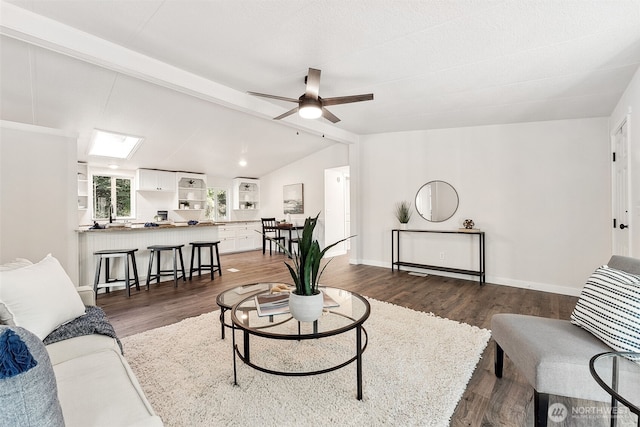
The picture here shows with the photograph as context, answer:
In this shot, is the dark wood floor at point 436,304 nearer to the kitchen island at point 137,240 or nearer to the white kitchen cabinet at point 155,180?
the kitchen island at point 137,240

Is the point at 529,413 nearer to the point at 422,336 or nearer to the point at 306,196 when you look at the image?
the point at 422,336

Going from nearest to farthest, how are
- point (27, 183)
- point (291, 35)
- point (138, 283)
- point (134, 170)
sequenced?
1. point (291, 35)
2. point (27, 183)
3. point (138, 283)
4. point (134, 170)

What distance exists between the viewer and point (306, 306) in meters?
1.75

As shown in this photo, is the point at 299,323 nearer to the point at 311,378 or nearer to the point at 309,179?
the point at 311,378

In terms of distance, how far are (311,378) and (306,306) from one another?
0.58 m

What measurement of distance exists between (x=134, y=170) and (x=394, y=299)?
6.34 metres

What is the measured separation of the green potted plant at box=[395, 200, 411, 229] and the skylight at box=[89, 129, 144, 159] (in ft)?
15.7

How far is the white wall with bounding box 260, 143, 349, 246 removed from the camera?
6656 millimetres

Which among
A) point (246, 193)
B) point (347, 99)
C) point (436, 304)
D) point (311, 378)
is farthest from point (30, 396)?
point (246, 193)

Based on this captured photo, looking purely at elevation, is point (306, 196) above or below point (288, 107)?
below

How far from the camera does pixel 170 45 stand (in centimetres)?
254

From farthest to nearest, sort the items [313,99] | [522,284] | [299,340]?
[522,284]
[313,99]
[299,340]

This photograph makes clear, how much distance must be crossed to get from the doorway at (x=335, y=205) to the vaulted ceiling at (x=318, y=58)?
255cm

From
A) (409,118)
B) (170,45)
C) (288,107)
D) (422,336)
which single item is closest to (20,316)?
(170,45)
